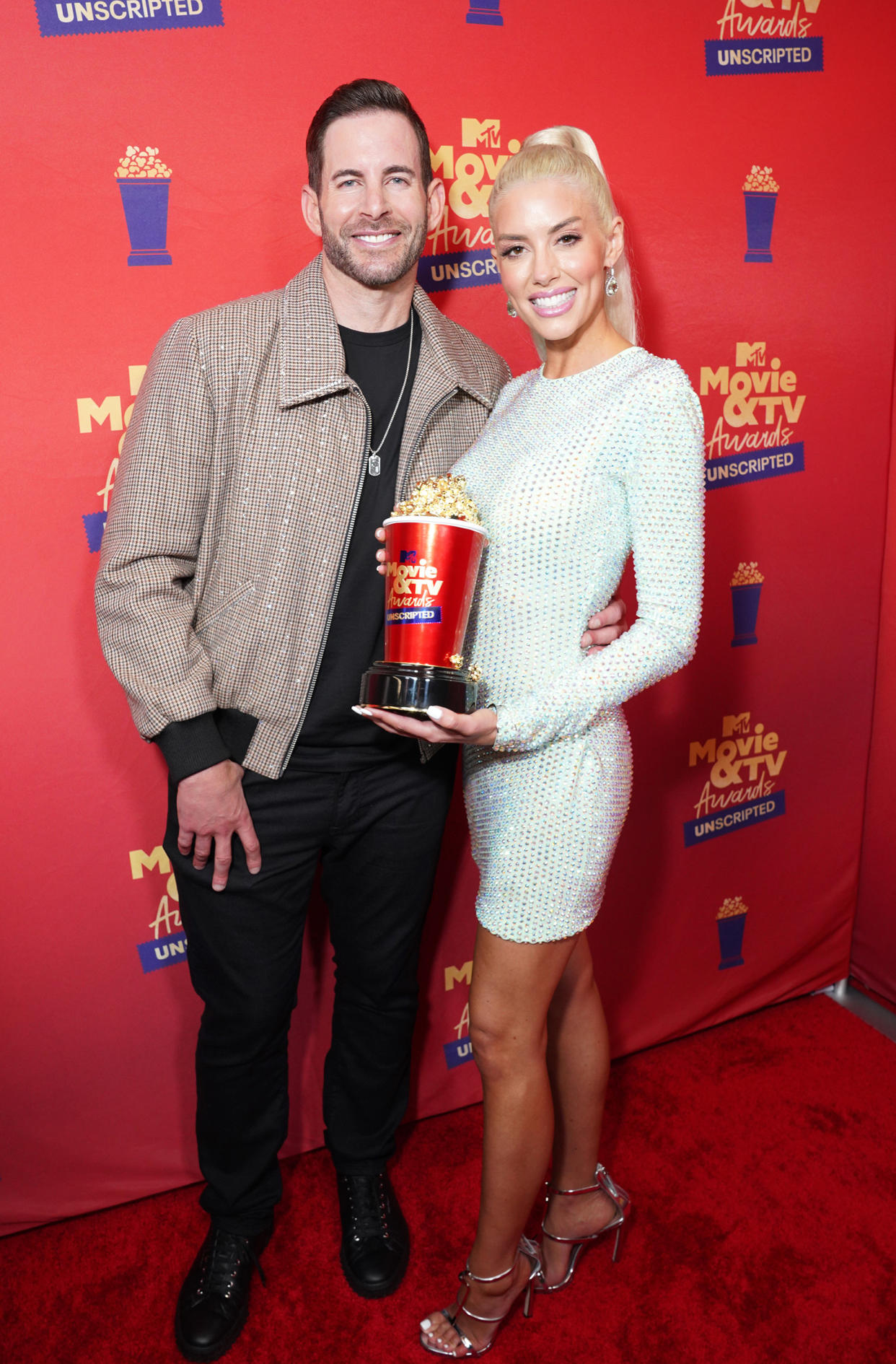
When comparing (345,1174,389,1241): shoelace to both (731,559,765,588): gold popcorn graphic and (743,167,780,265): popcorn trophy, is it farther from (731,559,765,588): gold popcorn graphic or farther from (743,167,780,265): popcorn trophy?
(743,167,780,265): popcorn trophy

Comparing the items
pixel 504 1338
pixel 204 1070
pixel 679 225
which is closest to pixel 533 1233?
pixel 504 1338

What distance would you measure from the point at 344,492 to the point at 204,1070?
1.17m

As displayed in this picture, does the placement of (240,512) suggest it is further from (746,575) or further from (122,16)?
(746,575)

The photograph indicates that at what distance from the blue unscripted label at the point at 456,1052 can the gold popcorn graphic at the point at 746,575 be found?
4.61 feet

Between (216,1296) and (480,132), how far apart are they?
2459 millimetres

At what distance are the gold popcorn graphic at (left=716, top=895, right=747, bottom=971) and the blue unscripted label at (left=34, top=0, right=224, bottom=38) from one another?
98.6 inches

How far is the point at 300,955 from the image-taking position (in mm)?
2070

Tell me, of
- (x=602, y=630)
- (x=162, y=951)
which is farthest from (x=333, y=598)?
(x=162, y=951)

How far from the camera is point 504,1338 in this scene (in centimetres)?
201

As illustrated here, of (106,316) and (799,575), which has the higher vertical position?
(106,316)

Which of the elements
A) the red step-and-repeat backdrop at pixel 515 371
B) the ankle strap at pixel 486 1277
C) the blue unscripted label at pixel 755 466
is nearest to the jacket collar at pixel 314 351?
the red step-and-repeat backdrop at pixel 515 371

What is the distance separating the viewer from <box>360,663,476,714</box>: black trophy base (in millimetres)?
1515

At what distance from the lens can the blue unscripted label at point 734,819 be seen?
114 inches

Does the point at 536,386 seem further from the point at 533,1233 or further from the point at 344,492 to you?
the point at 533,1233
